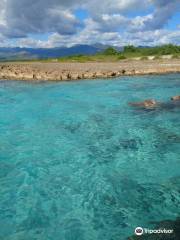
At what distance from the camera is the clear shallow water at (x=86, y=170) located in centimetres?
1218

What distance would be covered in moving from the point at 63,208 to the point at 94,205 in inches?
48.1

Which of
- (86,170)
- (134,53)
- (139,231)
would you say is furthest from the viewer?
(134,53)

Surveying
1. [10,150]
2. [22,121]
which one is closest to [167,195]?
[10,150]

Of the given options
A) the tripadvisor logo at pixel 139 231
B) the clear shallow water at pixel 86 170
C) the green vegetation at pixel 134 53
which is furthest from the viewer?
the green vegetation at pixel 134 53

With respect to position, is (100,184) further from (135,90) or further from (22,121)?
(135,90)

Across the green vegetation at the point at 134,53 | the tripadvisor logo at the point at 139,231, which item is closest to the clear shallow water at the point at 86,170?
the tripadvisor logo at the point at 139,231

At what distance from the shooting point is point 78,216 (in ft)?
41.4

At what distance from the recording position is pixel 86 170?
55.1 feet

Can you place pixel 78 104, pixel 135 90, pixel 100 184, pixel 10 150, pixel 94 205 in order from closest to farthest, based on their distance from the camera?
pixel 94 205, pixel 100 184, pixel 10 150, pixel 78 104, pixel 135 90
